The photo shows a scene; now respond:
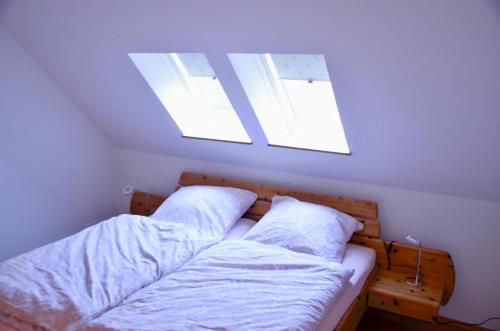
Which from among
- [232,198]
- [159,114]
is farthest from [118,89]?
[232,198]

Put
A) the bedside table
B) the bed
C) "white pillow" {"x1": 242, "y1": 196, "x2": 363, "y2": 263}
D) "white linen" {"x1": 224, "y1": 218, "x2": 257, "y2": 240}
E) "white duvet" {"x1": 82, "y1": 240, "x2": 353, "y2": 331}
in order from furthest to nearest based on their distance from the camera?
"white linen" {"x1": 224, "y1": 218, "x2": 257, "y2": 240} < "white pillow" {"x1": 242, "y1": 196, "x2": 363, "y2": 263} < the bedside table < the bed < "white duvet" {"x1": 82, "y1": 240, "x2": 353, "y2": 331}

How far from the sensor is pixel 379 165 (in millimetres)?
2342

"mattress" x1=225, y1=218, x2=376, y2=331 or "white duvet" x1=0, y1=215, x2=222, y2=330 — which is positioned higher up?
"white duvet" x1=0, y1=215, x2=222, y2=330

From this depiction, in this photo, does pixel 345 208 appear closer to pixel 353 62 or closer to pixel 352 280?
pixel 352 280

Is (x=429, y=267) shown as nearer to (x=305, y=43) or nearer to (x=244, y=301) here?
(x=244, y=301)

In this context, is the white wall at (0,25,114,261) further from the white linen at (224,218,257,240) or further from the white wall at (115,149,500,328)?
the white wall at (115,149,500,328)

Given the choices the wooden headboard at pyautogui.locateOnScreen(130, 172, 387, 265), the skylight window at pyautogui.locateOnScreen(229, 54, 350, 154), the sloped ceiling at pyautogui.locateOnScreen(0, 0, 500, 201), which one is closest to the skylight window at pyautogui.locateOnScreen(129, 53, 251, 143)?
the sloped ceiling at pyautogui.locateOnScreen(0, 0, 500, 201)

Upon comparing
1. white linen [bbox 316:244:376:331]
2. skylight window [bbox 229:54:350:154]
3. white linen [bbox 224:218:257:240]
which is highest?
skylight window [bbox 229:54:350:154]

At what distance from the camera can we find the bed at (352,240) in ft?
6.01

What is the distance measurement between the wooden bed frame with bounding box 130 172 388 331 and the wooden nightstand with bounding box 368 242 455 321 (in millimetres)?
58

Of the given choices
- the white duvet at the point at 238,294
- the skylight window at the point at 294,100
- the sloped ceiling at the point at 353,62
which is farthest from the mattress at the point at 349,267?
the skylight window at the point at 294,100

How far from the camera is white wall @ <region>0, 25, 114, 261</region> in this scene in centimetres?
281

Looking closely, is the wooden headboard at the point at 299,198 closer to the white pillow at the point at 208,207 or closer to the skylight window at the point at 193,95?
the white pillow at the point at 208,207

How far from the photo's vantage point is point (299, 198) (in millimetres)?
2707
